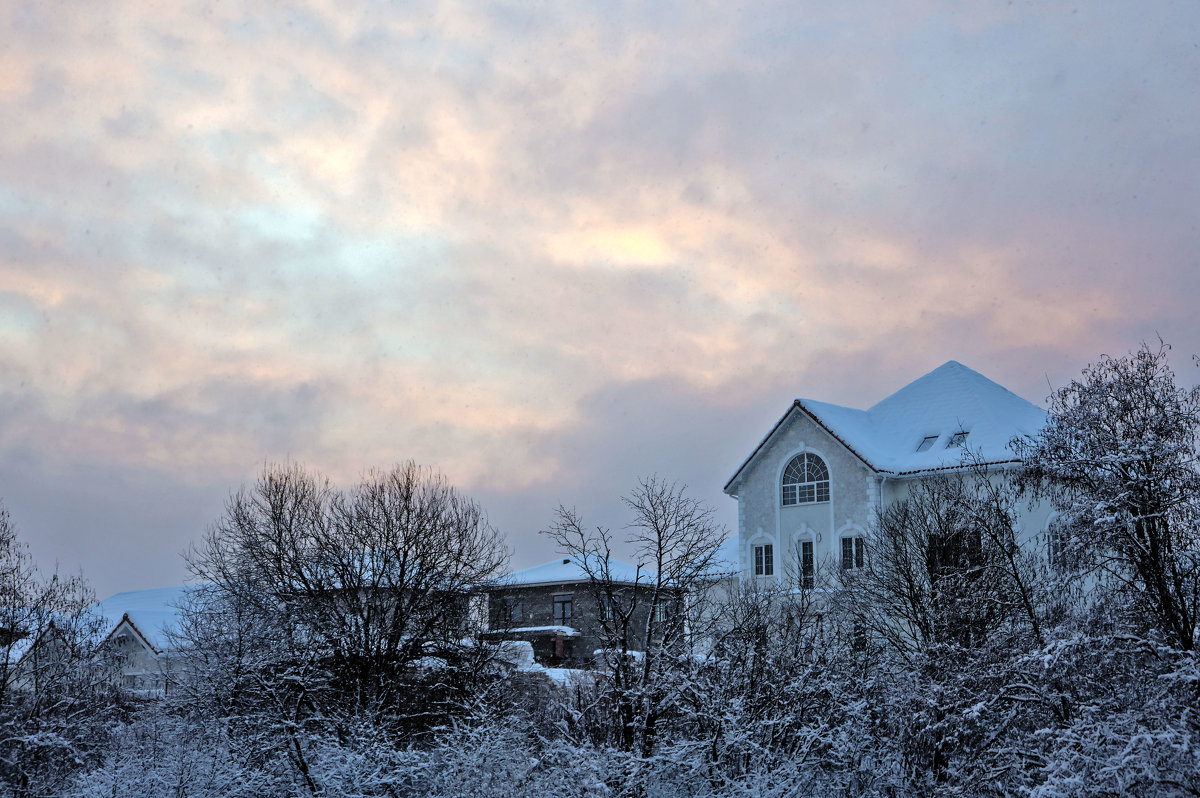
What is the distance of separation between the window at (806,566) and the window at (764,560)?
4.33ft

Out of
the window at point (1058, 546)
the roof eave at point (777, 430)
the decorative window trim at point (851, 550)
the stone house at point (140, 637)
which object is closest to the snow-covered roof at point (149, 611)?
the stone house at point (140, 637)

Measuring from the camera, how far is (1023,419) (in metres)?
39.0

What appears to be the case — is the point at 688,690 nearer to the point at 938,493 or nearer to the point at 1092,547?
the point at 1092,547

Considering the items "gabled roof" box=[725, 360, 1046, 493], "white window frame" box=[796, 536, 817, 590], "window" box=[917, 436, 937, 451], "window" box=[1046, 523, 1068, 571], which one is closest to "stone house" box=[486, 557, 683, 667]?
"white window frame" box=[796, 536, 817, 590]

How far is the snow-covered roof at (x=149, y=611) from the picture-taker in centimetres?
6056

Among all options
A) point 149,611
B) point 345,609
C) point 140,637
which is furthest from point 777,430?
point 149,611

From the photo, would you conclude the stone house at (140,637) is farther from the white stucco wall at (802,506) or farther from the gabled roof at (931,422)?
the gabled roof at (931,422)

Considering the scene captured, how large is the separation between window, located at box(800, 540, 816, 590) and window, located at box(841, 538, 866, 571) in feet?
4.04

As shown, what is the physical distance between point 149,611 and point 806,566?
46351mm

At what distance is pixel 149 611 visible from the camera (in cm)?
6744

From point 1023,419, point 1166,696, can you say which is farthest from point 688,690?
point 1023,419

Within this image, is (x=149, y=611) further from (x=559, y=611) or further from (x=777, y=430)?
(x=777, y=430)

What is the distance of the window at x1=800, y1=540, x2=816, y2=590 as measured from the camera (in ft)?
129

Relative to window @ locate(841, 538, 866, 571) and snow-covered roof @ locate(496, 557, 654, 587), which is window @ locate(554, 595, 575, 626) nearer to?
snow-covered roof @ locate(496, 557, 654, 587)
